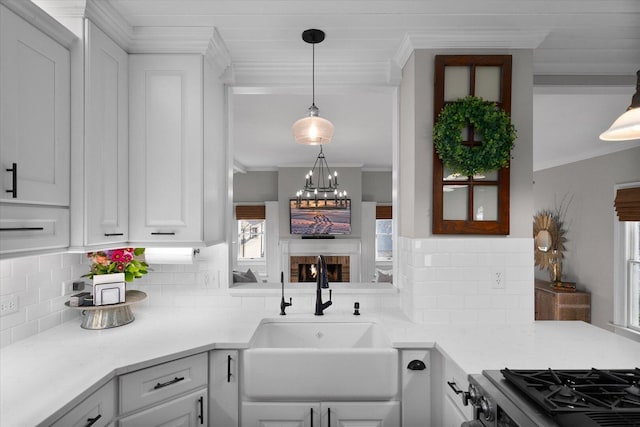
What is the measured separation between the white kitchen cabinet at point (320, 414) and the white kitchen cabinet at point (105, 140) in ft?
3.58

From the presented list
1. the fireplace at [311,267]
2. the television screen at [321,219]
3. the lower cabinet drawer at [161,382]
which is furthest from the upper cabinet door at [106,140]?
the fireplace at [311,267]

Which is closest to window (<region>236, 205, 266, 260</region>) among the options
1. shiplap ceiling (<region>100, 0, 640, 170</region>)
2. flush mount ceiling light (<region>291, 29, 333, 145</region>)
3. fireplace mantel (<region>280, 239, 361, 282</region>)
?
fireplace mantel (<region>280, 239, 361, 282</region>)

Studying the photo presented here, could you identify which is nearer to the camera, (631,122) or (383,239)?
(631,122)

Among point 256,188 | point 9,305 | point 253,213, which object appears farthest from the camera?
point 256,188

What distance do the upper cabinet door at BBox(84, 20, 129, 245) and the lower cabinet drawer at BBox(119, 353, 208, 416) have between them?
2.04 ft

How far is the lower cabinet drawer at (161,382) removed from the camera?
1.44 m

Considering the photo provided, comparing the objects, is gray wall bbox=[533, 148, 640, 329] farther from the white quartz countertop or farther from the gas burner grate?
the gas burner grate

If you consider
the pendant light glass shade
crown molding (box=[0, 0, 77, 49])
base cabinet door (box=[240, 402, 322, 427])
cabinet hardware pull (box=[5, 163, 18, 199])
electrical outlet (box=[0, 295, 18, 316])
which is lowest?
base cabinet door (box=[240, 402, 322, 427])

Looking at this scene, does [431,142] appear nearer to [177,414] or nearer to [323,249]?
[177,414]

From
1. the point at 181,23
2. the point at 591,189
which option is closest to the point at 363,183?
the point at 591,189

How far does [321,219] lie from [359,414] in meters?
5.32

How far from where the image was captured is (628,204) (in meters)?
4.30

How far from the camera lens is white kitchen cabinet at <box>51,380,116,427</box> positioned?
3.78ft

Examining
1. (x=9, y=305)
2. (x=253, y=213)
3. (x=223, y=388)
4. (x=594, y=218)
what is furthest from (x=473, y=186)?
(x=253, y=213)
